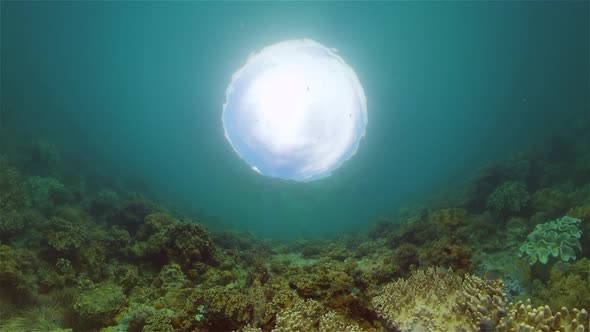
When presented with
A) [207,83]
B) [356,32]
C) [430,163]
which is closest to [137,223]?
[356,32]

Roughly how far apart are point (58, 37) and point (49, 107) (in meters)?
16.2

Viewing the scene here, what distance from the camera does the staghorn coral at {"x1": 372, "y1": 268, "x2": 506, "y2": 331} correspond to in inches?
186

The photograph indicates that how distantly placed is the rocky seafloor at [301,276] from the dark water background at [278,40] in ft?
68.0

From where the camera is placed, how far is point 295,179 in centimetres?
5419

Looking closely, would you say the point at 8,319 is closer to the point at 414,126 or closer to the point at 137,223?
the point at 137,223

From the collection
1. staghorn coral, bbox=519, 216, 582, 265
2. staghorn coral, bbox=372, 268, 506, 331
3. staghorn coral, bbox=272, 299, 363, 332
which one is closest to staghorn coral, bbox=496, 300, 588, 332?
staghorn coral, bbox=372, 268, 506, 331

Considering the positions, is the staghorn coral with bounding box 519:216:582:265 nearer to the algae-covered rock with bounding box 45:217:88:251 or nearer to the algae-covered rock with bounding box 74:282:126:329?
the algae-covered rock with bounding box 74:282:126:329

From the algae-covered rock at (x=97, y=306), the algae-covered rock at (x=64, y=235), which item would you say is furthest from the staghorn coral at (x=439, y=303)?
the algae-covered rock at (x=64, y=235)

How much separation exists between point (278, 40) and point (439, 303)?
46.3 meters

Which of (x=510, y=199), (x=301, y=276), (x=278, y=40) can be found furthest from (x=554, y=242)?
(x=278, y=40)

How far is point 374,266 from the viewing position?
1011 centimetres

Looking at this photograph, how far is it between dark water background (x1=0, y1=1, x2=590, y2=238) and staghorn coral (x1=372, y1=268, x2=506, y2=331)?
92.2 feet

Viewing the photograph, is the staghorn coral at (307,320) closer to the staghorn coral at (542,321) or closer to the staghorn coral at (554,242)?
the staghorn coral at (542,321)

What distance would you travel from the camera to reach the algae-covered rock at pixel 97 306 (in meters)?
7.02
